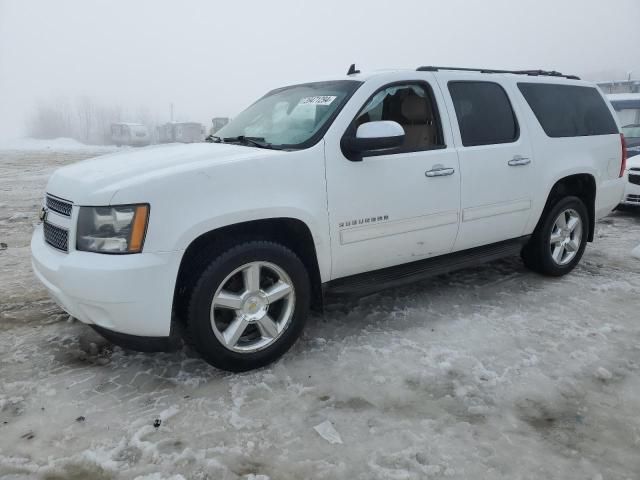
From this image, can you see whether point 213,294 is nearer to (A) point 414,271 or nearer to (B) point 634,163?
(A) point 414,271

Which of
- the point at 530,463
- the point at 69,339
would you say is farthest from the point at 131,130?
the point at 530,463

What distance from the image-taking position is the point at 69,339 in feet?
10.8

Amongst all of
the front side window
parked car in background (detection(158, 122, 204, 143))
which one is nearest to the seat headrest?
the front side window

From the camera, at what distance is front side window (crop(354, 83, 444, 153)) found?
3.41m

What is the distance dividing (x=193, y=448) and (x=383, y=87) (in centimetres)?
260

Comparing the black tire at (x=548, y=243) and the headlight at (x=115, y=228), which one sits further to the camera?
the black tire at (x=548, y=243)

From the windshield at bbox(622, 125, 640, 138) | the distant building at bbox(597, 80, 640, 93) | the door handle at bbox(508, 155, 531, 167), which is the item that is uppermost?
the distant building at bbox(597, 80, 640, 93)

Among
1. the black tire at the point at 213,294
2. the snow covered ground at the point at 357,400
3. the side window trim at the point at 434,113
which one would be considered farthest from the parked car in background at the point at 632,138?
the black tire at the point at 213,294

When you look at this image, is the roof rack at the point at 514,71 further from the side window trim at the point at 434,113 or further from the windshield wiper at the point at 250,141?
the windshield wiper at the point at 250,141

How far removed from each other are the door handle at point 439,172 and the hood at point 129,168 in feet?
3.87

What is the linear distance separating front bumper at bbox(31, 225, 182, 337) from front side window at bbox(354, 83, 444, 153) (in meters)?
1.87

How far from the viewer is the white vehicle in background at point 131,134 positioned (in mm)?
32812

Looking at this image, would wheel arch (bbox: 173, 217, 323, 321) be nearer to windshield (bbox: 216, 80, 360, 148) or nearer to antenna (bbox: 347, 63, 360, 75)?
windshield (bbox: 216, 80, 360, 148)

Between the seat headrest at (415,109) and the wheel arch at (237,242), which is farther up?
the seat headrest at (415,109)
